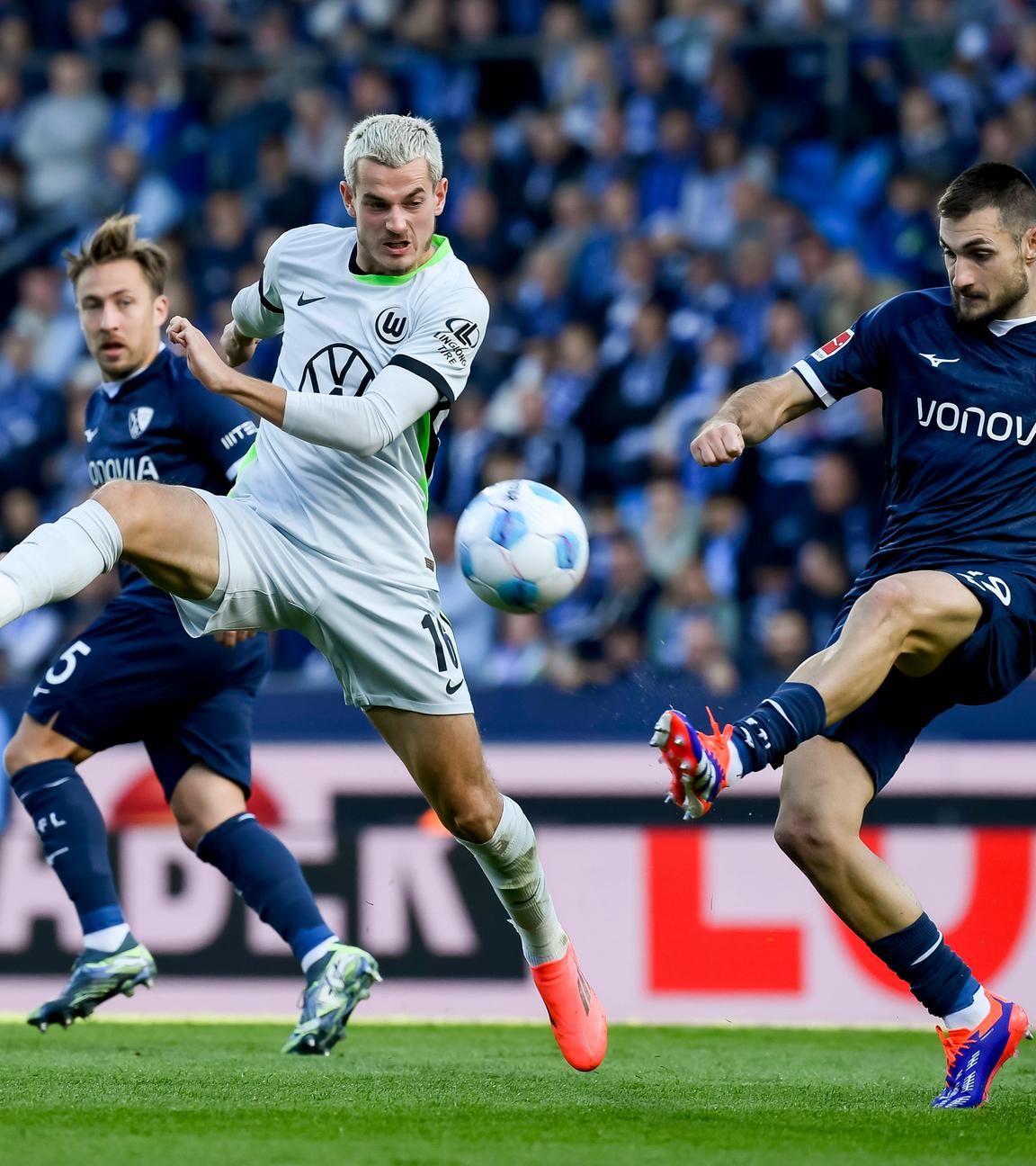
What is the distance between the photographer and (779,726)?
175 inches

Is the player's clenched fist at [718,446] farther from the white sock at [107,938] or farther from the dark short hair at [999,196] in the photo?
the white sock at [107,938]

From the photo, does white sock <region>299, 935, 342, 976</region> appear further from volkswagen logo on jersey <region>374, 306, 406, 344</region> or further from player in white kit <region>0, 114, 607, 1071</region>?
volkswagen logo on jersey <region>374, 306, 406, 344</region>

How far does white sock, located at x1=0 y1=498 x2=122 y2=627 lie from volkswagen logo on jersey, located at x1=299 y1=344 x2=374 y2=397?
0.80 metres

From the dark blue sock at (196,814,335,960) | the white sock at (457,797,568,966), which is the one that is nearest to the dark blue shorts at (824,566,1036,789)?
the white sock at (457,797,568,966)

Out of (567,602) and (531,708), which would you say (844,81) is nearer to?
(567,602)

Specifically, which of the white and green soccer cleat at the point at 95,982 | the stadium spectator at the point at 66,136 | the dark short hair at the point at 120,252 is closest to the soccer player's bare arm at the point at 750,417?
the dark short hair at the point at 120,252

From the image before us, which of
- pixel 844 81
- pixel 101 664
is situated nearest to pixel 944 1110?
pixel 101 664

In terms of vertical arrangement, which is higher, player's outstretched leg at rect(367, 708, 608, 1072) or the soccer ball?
the soccer ball

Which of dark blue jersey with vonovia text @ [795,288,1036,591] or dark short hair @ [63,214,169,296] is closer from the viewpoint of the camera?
dark blue jersey with vonovia text @ [795,288,1036,591]

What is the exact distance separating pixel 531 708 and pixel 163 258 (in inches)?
107

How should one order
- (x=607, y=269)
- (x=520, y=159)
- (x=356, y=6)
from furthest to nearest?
(x=356, y=6) < (x=520, y=159) < (x=607, y=269)

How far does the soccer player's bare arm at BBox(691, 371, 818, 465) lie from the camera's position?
15.3 feet

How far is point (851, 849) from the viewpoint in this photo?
4812 millimetres

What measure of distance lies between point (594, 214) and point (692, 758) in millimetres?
7872
